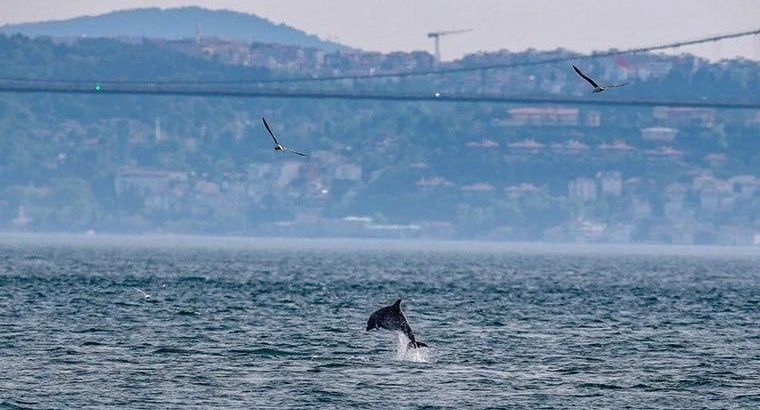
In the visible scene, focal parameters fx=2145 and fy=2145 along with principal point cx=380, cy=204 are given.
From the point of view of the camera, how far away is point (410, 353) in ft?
196

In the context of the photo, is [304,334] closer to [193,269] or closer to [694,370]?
[694,370]

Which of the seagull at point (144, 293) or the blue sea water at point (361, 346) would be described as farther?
the seagull at point (144, 293)

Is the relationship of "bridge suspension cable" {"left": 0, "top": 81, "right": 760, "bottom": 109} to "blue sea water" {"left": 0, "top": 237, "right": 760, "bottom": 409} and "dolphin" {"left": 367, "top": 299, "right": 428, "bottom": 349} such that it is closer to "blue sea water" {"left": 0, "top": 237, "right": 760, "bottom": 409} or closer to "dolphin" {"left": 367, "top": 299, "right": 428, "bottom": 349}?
"blue sea water" {"left": 0, "top": 237, "right": 760, "bottom": 409}

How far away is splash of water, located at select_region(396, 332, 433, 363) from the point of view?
5854cm

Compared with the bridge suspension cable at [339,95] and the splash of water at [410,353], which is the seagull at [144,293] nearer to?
the splash of water at [410,353]

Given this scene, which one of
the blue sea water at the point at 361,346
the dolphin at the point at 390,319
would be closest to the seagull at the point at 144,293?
the blue sea water at the point at 361,346

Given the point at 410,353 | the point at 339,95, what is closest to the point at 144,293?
the point at 410,353

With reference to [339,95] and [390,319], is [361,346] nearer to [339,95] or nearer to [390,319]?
[390,319]

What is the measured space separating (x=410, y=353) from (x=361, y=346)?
3.97 m

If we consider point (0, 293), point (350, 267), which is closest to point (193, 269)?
point (350, 267)

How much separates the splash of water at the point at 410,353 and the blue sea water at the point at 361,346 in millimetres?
113

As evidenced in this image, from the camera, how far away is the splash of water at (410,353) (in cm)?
5854

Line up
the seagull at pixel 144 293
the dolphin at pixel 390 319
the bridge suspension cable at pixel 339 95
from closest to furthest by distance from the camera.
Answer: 1. the dolphin at pixel 390 319
2. the seagull at pixel 144 293
3. the bridge suspension cable at pixel 339 95

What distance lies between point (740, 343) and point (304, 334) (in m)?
14.0
